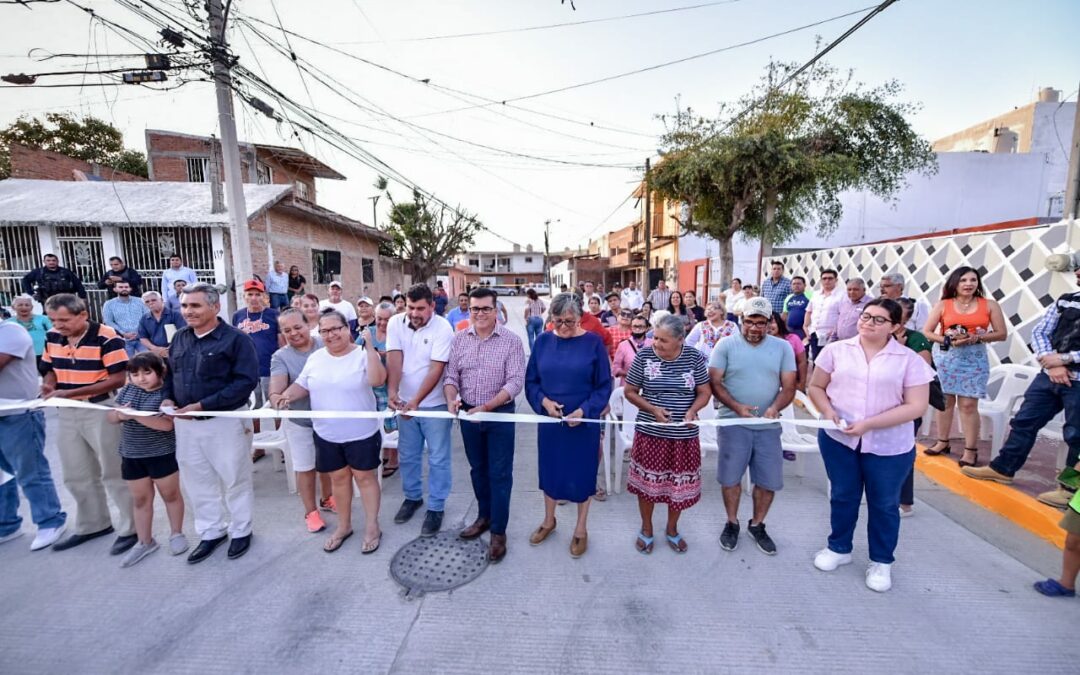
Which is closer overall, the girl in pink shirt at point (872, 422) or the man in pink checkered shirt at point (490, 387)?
the girl in pink shirt at point (872, 422)

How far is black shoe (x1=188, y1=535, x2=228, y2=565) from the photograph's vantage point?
3129 mm

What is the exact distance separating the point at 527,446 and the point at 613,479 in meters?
1.22

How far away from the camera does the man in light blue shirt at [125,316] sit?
21.5 feet

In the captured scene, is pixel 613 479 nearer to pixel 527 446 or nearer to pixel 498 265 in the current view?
pixel 527 446

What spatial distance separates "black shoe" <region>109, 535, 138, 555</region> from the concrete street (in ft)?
0.25

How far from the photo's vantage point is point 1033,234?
603cm

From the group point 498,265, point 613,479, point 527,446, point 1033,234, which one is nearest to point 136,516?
point 527,446

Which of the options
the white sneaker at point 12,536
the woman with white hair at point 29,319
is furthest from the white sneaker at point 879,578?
the woman with white hair at point 29,319

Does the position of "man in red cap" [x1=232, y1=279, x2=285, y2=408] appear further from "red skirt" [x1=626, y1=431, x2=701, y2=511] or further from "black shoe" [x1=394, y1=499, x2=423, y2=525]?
"red skirt" [x1=626, y1=431, x2=701, y2=511]

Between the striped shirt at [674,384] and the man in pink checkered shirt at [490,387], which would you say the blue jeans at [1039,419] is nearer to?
the striped shirt at [674,384]

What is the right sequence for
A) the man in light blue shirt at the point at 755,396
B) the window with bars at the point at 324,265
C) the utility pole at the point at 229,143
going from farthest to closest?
1. the window with bars at the point at 324,265
2. the utility pole at the point at 229,143
3. the man in light blue shirt at the point at 755,396

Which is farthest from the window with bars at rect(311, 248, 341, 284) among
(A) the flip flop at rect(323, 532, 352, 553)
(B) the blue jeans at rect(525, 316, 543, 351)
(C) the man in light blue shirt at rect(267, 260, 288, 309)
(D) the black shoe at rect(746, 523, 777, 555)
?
(D) the black shoe at rect(746, 523, 777, 555)

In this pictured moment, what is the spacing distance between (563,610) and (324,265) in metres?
16.5

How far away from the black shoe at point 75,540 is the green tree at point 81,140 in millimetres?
31597
